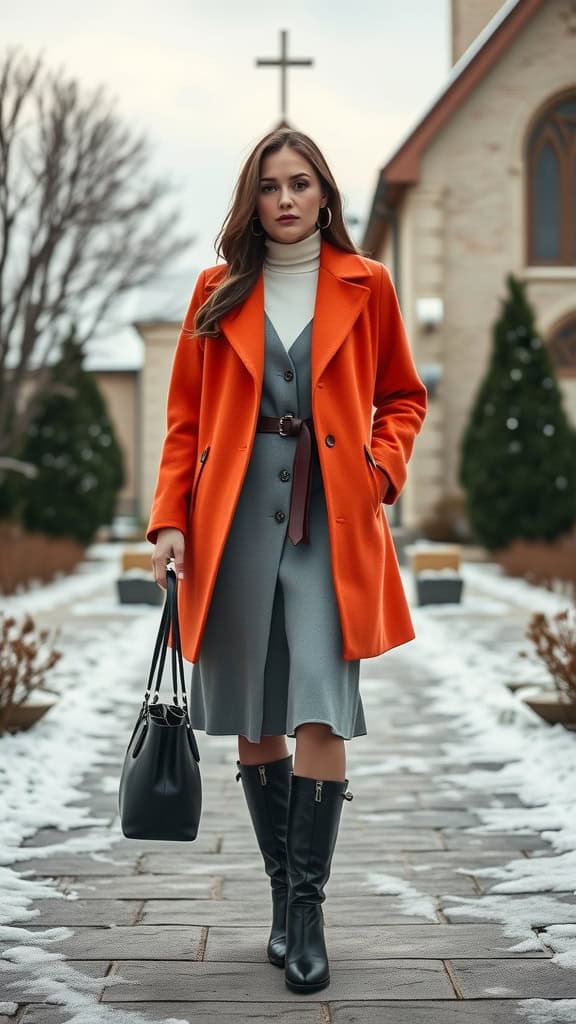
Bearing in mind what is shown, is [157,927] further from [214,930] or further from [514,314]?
[514,314]

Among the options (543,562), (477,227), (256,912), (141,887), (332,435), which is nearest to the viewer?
(332,435)

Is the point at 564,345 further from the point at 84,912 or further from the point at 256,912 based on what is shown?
the point at 84,912

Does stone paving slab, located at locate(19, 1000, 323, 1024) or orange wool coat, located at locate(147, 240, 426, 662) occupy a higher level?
orange wool coat, located at locate(147, 240, 426, 662)

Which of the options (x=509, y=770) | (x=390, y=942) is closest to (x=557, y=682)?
(x=509, y=770)

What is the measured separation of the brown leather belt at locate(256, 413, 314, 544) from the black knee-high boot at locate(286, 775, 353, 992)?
0.58m

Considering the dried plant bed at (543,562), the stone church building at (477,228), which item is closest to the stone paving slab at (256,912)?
the dried plant bed at (543,562)

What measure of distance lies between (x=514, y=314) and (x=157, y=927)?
1501cm

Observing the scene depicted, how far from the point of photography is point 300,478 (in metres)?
3.19

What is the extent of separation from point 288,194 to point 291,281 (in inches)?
9.0

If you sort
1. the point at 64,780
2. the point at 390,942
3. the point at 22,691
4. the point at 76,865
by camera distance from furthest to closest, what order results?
the point at 22,691
the point at 64,780
the point at 76,865
the point at 390,942

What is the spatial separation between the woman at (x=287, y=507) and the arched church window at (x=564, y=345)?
1673cm

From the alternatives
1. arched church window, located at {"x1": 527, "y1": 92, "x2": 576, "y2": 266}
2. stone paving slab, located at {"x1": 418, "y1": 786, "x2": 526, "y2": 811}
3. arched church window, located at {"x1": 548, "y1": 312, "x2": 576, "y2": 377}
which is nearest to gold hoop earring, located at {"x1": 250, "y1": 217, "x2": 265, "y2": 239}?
stone paving slab, located at {"x1": 418, "y1": 786, "x2": 526, "y2": 811}

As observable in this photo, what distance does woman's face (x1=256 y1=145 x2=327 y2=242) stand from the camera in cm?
327

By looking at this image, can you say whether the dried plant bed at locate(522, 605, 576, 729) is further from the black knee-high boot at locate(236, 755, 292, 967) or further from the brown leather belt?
the brown leather belt
